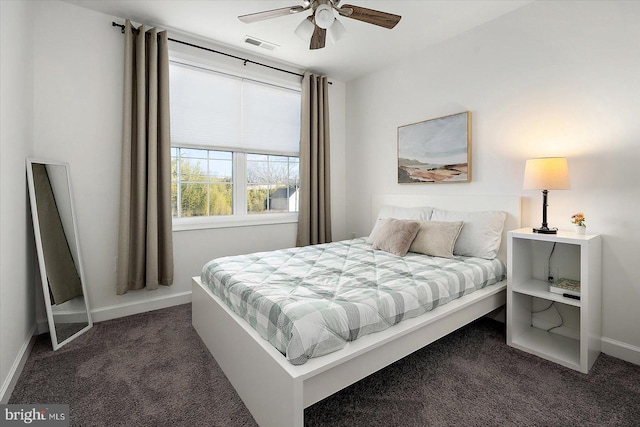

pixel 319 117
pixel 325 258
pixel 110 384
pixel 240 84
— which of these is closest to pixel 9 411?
pixel 110 384

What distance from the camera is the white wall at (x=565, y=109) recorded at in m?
2.09

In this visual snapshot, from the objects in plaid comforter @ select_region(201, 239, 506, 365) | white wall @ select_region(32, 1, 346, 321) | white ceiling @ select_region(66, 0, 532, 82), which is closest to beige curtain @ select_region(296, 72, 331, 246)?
white ceiling @ select_region(66, 0, 532, 82)

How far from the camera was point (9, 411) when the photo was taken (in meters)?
1.48

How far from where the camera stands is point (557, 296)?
2.14m

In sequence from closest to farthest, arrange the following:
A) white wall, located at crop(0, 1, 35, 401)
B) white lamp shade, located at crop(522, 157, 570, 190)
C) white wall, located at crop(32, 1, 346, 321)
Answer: white wall, located at crop(0, 1, 35, 401) → white lamp shade, located at crop(522, 157, 570, 190) → white wall, located at crop(32, 1, 346, 321)

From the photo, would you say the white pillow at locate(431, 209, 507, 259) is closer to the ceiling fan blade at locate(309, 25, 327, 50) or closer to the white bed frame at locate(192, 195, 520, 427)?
the white bed frame at locate(192, 195, 520, 427)

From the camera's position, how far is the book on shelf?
2109 mm

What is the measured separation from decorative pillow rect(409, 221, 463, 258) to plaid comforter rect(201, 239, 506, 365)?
0.09 metres

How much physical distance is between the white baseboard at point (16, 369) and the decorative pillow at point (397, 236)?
265 cm

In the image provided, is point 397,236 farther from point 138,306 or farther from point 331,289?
point 138,306

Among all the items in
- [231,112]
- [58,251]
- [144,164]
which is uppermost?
[231,112]

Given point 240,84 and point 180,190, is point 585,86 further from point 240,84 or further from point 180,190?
point 180,190

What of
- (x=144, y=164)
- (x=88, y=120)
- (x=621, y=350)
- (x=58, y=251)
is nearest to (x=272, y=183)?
(x=144, y=164)

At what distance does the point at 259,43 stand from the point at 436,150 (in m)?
2.16
